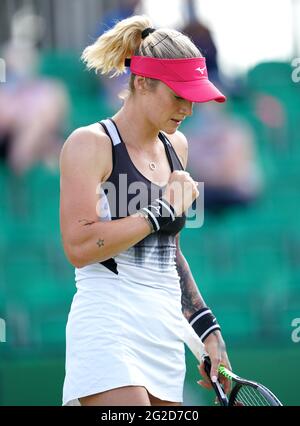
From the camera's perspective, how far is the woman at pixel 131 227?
3006mm

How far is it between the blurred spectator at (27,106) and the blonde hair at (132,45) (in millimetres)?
3552

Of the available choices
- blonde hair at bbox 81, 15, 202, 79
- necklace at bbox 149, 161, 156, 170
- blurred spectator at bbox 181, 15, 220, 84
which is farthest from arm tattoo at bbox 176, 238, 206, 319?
blurred spectator at bbox 181, 15, 220, 84

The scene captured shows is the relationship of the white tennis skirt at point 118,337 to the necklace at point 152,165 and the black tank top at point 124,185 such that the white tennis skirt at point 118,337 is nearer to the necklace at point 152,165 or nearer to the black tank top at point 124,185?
the black tank top at point 124,185


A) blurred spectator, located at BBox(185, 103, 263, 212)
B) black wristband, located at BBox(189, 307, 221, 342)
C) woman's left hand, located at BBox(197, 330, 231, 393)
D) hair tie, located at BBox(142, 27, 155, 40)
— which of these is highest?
hair tie, located at BBox(142, 27, 155, 40)

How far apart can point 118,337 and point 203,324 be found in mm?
467

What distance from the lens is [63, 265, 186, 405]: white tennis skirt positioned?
3.02 m

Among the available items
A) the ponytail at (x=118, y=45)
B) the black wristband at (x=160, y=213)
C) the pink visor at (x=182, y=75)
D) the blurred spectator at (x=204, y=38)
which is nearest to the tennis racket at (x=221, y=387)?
the black wristband at (x=160, y=213)

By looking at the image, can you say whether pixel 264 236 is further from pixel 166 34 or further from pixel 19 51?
pixel 166 34

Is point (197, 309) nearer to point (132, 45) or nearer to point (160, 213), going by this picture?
point (160, 213)

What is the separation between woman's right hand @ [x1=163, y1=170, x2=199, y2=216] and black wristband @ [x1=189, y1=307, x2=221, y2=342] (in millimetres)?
483

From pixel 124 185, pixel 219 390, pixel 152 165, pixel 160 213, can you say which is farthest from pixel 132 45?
pixel 219 390

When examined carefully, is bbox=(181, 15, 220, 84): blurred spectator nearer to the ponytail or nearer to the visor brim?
the ponytail

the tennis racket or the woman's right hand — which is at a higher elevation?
the woman's right hand

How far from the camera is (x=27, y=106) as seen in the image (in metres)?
6.90
